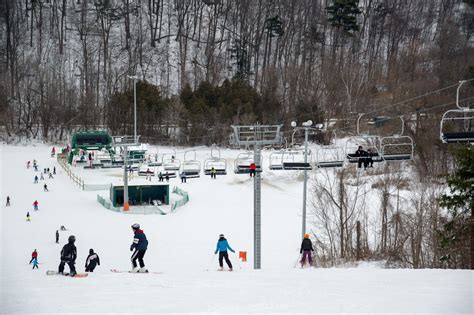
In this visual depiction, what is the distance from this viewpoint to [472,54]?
64750 mm

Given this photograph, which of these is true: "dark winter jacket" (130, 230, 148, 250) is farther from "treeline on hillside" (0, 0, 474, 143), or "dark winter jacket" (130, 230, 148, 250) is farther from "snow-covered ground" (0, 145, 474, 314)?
"treeline on hillside" (0, 0, 474, 143)

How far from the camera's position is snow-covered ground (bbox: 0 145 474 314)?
868 cm

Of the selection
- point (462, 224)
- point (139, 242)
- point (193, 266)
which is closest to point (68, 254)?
point (139, 242)

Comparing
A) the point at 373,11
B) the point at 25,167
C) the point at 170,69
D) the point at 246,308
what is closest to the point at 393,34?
the point at 373,11

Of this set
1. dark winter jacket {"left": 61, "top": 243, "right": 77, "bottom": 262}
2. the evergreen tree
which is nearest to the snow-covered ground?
dark winter jacket {"left": 61, "top": 243, "right": 77, "bottom": 262}

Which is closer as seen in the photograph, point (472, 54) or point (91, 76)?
point (472, 54)

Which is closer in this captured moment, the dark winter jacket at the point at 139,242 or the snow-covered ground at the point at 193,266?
the snow-covered ground at the point at 193,266

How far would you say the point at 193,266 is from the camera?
64.6 ft

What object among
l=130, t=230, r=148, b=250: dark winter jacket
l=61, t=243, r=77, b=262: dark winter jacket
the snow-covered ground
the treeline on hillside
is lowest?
the snow-covered ground

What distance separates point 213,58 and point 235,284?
269 feet

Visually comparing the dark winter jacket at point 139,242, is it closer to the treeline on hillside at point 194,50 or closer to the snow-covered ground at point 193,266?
the snow-covered ground at point 193,266

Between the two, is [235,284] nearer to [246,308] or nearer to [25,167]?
[246,308]

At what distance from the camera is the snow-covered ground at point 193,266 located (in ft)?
28.5

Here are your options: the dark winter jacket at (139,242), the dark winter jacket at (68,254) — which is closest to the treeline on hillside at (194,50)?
the dark winter jacket at (139,242)
